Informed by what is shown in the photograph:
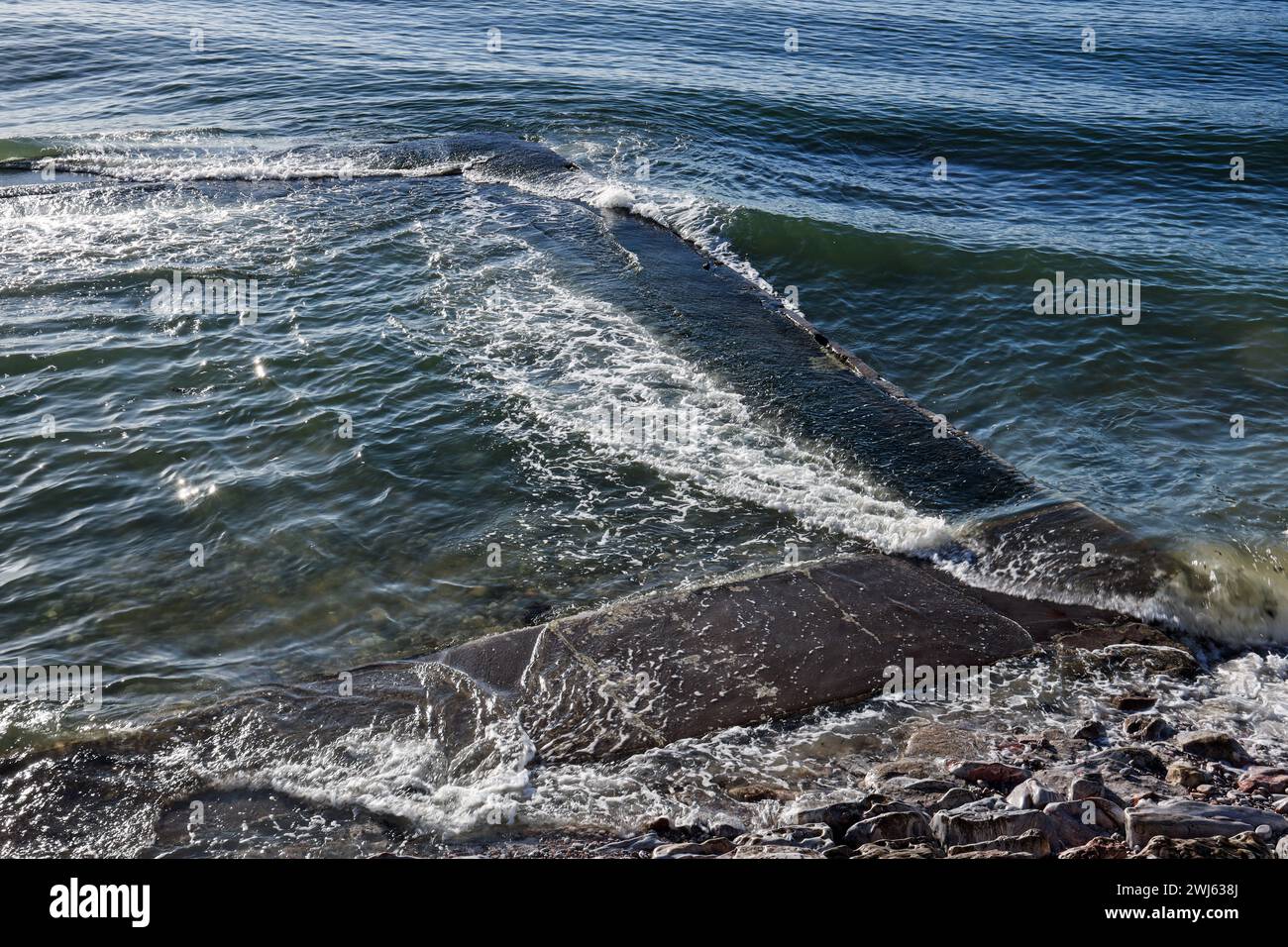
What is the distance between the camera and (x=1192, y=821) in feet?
17.5

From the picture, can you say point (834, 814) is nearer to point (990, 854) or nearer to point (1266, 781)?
point (990, 854)

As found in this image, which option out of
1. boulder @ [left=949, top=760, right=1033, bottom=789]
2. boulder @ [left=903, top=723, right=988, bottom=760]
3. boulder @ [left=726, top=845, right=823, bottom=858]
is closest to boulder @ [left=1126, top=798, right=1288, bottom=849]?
boulder @ [left=949, top=760, right=1033, bottom=789]

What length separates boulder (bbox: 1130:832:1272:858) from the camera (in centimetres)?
510

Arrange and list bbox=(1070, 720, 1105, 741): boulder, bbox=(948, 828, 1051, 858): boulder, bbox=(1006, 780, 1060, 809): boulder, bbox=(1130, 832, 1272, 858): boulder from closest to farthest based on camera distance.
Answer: bbox=(1130, 832, 1272, 858): boulder < bbox=(948, 828, 1051, 858): boulder < bbox=(1006, 780, 1060, 809): boulder < bbox=(1070, 720, 1105, 741): boulder

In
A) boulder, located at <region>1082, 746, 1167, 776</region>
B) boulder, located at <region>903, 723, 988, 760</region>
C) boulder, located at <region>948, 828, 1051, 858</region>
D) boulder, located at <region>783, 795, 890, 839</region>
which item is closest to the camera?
boulder, located at <region>948, 828, 1051, 858</region>

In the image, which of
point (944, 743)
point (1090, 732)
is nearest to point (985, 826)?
point (944, 743)

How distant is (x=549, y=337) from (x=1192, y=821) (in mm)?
8865

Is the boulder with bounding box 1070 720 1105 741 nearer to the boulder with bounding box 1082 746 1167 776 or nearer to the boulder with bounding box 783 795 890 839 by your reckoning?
the boulder with bounding box 1082 746 1167 776

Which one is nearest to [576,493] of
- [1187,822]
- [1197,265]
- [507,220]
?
[1187,822]

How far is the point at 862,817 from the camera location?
5527 millimetres

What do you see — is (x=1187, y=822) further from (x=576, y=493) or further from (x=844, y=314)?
(x=844, y=314)

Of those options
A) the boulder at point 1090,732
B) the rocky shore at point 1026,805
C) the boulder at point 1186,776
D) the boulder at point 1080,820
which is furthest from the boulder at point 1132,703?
the boulder at point 1080,820

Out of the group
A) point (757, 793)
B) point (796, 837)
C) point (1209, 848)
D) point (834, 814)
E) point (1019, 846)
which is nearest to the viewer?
point (1209, 848)

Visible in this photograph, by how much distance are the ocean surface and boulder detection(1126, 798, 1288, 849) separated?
236 centimetres
